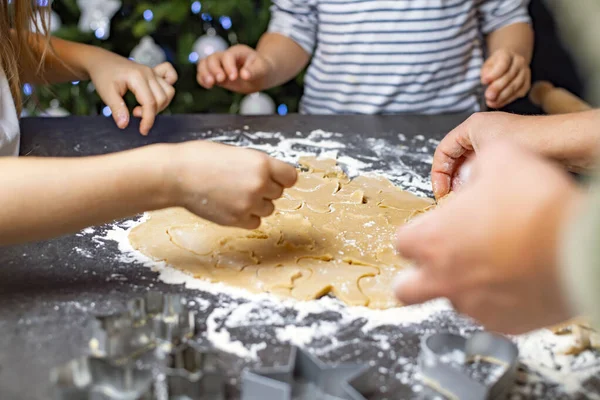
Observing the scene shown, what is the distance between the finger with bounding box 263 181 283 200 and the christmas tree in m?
1.30

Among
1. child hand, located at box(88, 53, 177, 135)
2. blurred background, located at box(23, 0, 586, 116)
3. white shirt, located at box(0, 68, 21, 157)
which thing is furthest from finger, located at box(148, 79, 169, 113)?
blurred background, located at box(23, 0, 586, 116)

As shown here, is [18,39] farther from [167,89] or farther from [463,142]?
[463,142]

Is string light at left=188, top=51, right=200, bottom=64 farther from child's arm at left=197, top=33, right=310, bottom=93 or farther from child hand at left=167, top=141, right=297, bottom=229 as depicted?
child hand at left=167, top=141, right=297, bottom=229

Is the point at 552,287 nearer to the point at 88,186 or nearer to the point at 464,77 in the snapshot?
the point at 88,186

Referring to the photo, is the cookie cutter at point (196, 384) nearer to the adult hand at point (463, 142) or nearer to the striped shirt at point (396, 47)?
the adult hand at point (463, 142)

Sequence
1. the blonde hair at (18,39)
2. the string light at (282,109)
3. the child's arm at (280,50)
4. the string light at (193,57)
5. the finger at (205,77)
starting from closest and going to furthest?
the blonde hair at (18,39), the finger at (205,77), the child's arm at (280,50), the string light at (193,57), the string light at (282,109)

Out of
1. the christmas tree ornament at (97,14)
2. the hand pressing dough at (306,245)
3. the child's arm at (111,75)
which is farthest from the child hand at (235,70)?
the christmas tree ornament at (97,14)

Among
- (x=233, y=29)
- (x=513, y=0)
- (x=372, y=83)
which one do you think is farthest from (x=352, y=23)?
(x=233, y=29)

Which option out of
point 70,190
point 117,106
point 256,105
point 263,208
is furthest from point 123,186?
point 256,105

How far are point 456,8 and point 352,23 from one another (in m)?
0.24

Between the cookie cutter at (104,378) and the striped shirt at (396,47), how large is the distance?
1.06 metres

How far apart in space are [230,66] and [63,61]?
1.06 feet

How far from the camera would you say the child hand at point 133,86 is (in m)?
1.11

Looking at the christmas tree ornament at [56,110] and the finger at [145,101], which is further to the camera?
the christmas tree ornament at [56,110]
